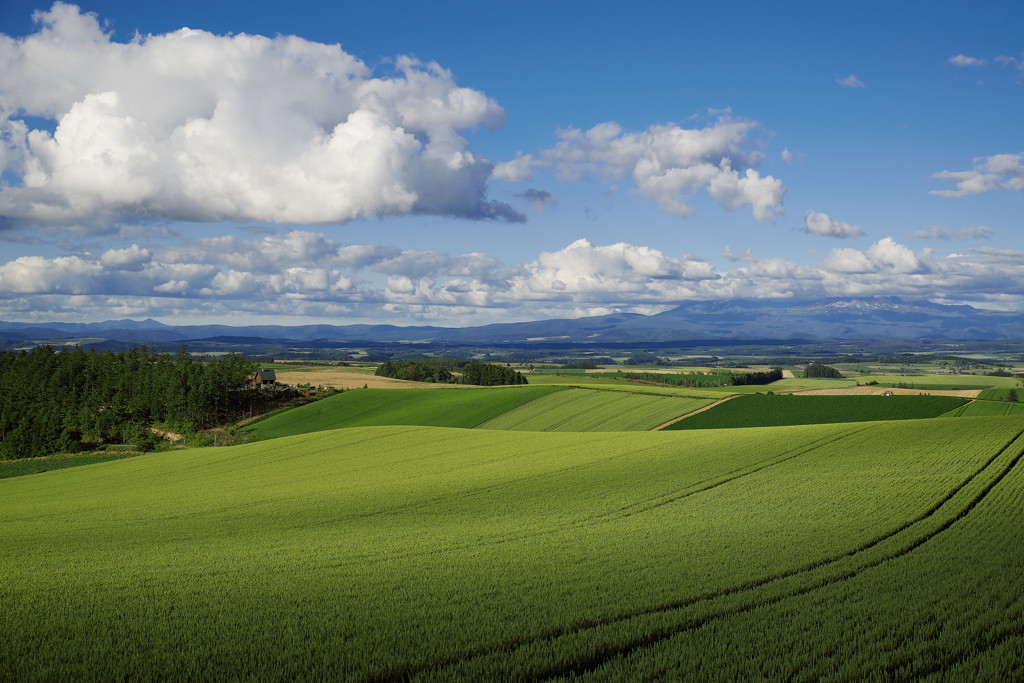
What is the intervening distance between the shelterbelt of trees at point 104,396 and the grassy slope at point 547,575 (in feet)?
179

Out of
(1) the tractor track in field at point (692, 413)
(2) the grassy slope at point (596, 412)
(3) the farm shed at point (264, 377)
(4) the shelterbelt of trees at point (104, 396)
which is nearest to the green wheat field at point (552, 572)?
(1) the tractor track in field at point (692, 413)

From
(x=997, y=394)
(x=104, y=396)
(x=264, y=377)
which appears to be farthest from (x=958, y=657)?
(x=264, y=377)

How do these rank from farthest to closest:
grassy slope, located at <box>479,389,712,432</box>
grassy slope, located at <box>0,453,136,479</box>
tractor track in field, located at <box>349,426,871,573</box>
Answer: grassy slope, located at <box>479,389,712,432</box>
grassy slope, located at <box>0,453,136,479</box>
tractor track in field, located at <box>349,426,871,573</box>

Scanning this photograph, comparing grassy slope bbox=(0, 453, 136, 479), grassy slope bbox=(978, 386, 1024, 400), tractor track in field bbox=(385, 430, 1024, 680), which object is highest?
tractor track in field bbox=(385, 430, 1024, 680)

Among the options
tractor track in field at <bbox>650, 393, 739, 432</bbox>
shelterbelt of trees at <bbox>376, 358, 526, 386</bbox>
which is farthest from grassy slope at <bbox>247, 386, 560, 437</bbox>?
shelterbelt of trees at <bbox>376, 358, 526, 386</bbox>

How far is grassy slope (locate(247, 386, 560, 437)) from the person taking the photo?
85.1 metres

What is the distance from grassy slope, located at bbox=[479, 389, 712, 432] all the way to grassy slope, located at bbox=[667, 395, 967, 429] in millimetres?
3480

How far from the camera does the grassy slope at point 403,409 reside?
85.1 metres

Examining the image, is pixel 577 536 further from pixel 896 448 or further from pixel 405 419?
pixel 405 419

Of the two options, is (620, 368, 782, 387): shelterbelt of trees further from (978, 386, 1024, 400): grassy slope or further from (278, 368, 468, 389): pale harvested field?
(978, 386, 1024, 400): grassy slope

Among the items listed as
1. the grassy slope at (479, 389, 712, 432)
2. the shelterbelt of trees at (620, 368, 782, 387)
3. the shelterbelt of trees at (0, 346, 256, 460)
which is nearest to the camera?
the grassy slope at (479, 389, 712, 432)

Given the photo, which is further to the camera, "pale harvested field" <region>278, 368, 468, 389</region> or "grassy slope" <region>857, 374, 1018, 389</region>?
"pale harvested field" <region>278, 368, 468, 389</region>

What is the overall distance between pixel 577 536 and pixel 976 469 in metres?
20.4

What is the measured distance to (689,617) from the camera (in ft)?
43.5
